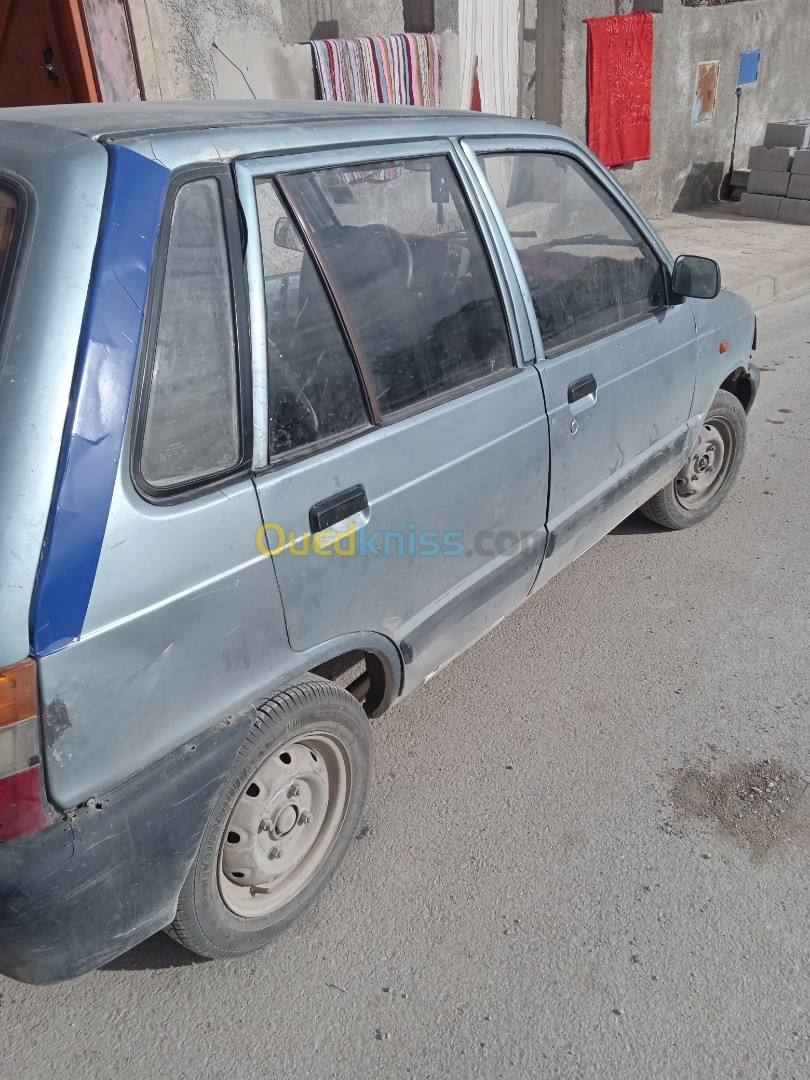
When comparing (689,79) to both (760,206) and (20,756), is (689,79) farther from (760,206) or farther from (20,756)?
(20,756)

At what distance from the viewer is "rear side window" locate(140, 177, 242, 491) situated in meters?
1.74

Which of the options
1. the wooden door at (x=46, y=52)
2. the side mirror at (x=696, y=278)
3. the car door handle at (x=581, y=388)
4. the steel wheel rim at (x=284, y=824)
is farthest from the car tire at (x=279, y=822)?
the wooden door at (x=46, y=52)

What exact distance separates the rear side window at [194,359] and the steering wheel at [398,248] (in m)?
0.58

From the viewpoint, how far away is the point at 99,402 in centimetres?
160

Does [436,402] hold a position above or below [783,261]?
above

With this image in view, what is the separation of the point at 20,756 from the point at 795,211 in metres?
11.8

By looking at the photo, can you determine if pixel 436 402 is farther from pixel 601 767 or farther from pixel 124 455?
pixel 601 767

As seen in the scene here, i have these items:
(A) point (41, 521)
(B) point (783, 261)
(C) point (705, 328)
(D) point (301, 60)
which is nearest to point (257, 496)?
(A) point (41, 521)

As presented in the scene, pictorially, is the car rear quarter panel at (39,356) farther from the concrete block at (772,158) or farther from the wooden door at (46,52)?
the concrete block at (772,158)

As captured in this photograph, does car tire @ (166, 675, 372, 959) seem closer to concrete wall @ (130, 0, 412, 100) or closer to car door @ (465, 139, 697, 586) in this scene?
car door @ (465, 139, 697, 586)

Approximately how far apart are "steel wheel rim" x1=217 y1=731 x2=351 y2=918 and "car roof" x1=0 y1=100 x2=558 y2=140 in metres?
1.39

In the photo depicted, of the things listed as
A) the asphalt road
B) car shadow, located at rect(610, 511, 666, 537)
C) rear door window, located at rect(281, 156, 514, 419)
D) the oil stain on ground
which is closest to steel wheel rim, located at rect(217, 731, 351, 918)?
the asphalt road

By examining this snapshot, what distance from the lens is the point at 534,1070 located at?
1962 mm

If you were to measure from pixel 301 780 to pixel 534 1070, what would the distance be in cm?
83
